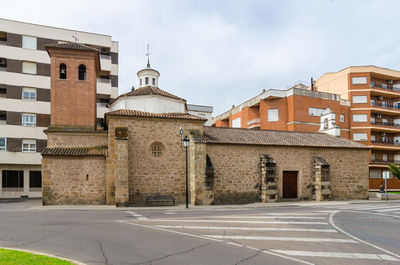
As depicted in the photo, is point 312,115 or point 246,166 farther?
point 312,115

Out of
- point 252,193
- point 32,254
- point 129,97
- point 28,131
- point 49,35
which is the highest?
point 49,35

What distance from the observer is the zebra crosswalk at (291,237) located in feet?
20.2

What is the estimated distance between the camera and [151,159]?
1822 centimetres

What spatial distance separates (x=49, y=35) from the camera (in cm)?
2870

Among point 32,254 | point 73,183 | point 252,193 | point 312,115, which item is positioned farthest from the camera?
point 312,115

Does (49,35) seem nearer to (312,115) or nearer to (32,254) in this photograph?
(32,254)

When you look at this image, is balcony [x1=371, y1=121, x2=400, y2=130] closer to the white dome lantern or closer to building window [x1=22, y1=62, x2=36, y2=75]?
the white dome lantern

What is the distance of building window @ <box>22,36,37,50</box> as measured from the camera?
27594 mm

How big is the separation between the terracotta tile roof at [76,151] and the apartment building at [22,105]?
8.68m

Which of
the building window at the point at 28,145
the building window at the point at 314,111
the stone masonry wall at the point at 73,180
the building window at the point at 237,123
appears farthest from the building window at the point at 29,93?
the building window at the point at 314,111

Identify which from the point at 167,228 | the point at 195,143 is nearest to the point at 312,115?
the point at 195,143

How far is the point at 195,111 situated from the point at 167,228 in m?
35.1

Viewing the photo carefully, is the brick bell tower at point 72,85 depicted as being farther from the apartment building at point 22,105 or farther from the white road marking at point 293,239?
the white road marking at point 293,239

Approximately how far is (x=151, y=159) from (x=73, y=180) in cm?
494
